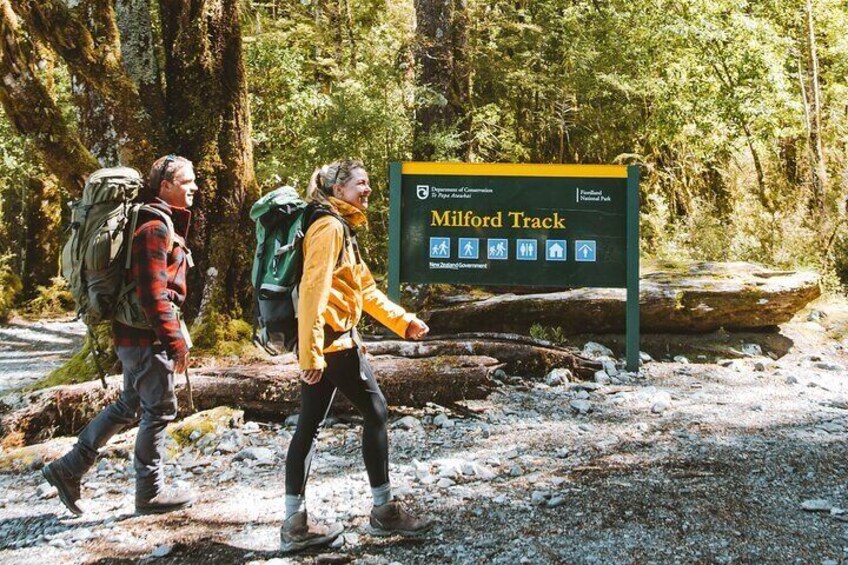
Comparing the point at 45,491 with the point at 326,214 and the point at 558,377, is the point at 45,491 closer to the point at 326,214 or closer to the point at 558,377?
the point at 326,214

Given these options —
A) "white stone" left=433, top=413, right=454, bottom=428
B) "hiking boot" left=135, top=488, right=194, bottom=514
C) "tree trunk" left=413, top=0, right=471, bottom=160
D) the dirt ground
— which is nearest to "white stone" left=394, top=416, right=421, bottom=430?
the dirt ground

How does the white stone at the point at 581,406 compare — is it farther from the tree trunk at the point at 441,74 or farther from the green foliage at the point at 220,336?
the tree trunk at the point at 441,74

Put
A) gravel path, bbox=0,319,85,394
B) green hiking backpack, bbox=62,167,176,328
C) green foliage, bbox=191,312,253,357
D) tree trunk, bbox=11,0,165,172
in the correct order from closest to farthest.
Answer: green hiking backpack, bbox=62,167,176,328
tree trunk, bbox=11,0,165,172
green foliage, bbox=191,312,253,357
gravel path, bbox=0,319,85,394

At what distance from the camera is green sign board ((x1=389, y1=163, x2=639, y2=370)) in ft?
28.5

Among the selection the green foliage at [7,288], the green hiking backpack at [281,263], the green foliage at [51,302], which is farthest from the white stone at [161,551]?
the green foliage at [51,302]

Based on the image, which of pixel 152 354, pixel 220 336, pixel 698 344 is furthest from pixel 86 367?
pixel 698 344

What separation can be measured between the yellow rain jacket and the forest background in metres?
4.10

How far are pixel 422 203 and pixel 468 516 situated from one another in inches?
201

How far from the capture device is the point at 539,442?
229 inches

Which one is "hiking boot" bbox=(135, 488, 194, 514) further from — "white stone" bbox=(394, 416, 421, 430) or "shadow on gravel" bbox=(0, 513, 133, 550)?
"white stone" bbox=(394, 416, 421, 430)

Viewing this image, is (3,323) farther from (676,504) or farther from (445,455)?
(676,504)

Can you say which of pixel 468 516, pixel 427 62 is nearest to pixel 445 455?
pixel 468 516

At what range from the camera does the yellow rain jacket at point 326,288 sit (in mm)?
3588

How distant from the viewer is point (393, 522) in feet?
13.0
